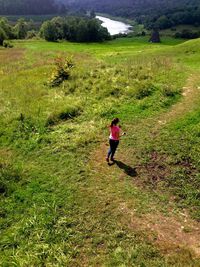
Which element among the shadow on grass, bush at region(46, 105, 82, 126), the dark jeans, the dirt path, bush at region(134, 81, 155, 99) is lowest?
the dirt path

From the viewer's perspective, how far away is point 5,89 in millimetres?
34219

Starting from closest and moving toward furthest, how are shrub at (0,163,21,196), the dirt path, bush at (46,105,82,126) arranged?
the dirt path < shrub at (0,163,21,196) < bush at (46,105,82,126)

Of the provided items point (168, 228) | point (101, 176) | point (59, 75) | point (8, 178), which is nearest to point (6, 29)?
point (59, 75)

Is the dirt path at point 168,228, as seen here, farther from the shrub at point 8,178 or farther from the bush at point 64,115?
the bush at point 64,115

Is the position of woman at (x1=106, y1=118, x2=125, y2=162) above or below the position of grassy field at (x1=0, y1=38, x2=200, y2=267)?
above

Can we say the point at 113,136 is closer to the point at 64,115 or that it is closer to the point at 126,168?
the point at 126,168

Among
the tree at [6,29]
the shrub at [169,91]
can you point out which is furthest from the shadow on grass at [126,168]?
the tree at [6,29]

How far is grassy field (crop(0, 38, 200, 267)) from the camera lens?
13.3 meters

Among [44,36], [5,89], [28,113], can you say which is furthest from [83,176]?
[44,36]

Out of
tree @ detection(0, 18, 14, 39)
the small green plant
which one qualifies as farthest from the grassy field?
tree @ detection(0, 18, 14, 39)

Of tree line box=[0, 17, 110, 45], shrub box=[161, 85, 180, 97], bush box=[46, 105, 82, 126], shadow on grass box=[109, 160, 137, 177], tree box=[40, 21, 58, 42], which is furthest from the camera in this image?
tree line box=[0, 17, 110, 45]

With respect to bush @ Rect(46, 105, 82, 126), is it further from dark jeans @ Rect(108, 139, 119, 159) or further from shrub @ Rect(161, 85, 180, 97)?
dark jeans @ Rect(108, 139, 119, 159)

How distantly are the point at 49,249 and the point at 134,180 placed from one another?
5.67m

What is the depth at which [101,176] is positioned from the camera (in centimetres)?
1769
